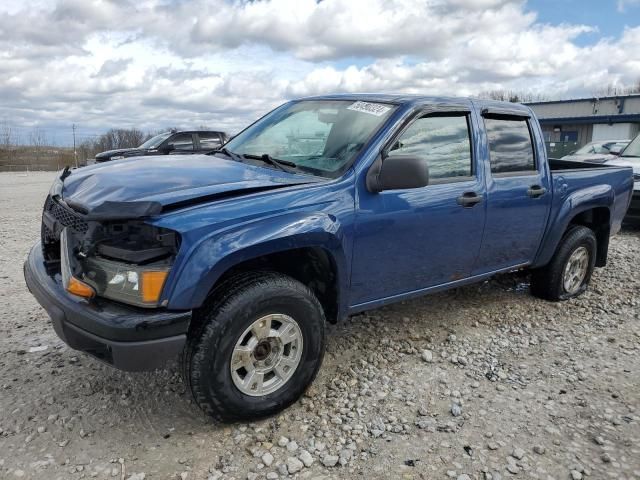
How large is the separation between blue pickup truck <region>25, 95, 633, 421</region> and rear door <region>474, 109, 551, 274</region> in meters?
0.02

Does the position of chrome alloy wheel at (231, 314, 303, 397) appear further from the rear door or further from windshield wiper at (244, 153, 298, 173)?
the rear door

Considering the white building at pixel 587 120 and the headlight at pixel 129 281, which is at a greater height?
the white building at pixel 587 120

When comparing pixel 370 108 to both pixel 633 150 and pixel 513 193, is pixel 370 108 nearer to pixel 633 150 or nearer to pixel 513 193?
pixel 513 193

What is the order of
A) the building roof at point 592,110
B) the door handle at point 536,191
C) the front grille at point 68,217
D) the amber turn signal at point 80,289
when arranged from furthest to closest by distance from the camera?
the building roof at point 592,110 < the door handle at point 536,191 < the front grille at point 68,217 < the amber turn signal at point 80,289

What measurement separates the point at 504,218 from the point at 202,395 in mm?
2670

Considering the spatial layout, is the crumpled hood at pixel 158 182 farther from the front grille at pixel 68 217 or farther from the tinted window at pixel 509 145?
the tinted window at pixel 509 145

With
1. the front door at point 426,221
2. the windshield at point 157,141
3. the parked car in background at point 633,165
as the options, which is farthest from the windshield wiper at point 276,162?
the windshield at point 157,141

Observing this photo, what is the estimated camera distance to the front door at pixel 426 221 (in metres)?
3.29

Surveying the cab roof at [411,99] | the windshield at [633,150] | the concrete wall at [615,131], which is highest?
the concrete wall at [615,131]

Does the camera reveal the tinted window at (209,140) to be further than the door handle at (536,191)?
Yes

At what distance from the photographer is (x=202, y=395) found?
2.73m

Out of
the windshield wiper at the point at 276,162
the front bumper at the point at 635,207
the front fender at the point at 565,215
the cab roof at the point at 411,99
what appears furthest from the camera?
the front bumper at the point at 635,207

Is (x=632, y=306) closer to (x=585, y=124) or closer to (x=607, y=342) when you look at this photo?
(x=607, y=342)

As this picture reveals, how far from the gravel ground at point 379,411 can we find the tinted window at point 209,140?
9.91 m
